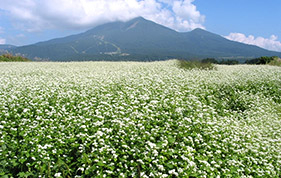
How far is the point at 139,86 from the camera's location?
1143 cm

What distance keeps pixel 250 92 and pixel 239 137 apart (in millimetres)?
7354

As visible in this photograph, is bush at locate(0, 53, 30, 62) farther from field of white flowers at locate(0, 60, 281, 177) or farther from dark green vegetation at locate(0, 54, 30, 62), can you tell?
field of white flowers at locate(0, 60, 281, 177)

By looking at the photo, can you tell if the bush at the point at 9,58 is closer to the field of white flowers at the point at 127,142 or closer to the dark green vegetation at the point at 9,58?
the dark green vegetation at the point at 9,58

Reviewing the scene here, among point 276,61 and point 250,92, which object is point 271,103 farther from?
point 276,61

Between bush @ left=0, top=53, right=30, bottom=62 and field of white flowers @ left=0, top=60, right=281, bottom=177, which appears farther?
bush @ left=0, top=53, right=30, bottom=62

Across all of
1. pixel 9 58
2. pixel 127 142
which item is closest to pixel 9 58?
pixel 9 58

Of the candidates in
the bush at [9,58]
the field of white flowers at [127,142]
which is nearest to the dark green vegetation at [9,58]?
the bush at [9,58]

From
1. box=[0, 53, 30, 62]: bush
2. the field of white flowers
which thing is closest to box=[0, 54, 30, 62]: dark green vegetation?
box=[0, 53, 30, 62]: bush

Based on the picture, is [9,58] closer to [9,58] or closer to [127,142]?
[9,58]

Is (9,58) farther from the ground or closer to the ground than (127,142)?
farther from the ground

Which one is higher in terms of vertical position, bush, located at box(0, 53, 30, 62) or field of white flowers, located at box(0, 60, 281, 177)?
bush, located at box(0, 53, 30, 62)

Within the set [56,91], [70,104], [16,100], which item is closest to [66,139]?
[70,104]

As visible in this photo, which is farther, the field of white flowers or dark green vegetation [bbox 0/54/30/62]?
dark green vegetation [bbox 0/54/30/62]

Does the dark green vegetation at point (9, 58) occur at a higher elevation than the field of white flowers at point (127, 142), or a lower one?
higher
